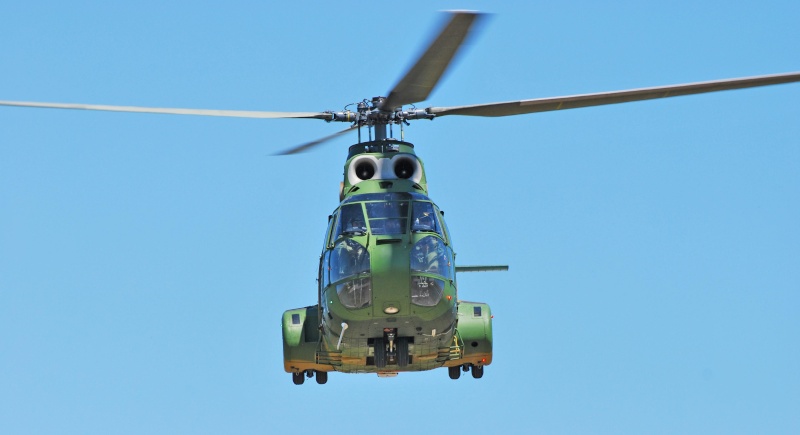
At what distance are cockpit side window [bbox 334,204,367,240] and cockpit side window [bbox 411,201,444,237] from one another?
925 millimetres

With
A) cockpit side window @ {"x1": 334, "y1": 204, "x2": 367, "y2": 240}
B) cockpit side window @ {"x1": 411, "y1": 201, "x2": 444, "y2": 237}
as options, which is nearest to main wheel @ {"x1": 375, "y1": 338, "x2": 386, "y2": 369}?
cockpit side window @ {"x1": 334, "y1": 204, "x2": 367, "y2": 240}

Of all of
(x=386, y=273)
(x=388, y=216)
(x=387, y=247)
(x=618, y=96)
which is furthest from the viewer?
(x=388, y=216)

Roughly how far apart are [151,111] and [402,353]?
20.8 ft

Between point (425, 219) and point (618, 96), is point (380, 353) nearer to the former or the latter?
point (425, 219)

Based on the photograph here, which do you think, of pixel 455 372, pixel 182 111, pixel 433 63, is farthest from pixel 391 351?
pixel 433 63

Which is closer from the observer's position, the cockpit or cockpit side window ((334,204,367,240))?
the cockpit

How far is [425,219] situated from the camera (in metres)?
27.3

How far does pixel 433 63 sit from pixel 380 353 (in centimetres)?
753

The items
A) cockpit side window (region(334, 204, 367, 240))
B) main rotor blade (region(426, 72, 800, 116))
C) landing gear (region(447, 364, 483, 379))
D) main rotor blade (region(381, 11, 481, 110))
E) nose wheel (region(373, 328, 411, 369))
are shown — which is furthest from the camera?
landing gear (region(447, 364, 483, 379))

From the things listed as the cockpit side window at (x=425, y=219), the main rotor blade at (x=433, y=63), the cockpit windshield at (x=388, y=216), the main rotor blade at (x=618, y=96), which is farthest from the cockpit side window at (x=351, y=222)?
the main rotor blade at (x=618, y=96)

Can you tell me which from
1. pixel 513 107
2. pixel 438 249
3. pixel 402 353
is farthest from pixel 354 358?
pixel 513 107

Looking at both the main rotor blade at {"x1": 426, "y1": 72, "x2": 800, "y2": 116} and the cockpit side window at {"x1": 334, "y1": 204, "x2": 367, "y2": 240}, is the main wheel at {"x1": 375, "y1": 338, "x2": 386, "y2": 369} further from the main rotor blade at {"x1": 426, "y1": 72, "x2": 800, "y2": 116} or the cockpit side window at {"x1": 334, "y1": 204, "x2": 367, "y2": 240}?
the main rotor blade at {"x1": 426, "y1": 72, "x2": 800, "y2": 116}

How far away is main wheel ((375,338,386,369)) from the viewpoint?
27531 mm

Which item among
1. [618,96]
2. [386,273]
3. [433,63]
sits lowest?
[386,273]
